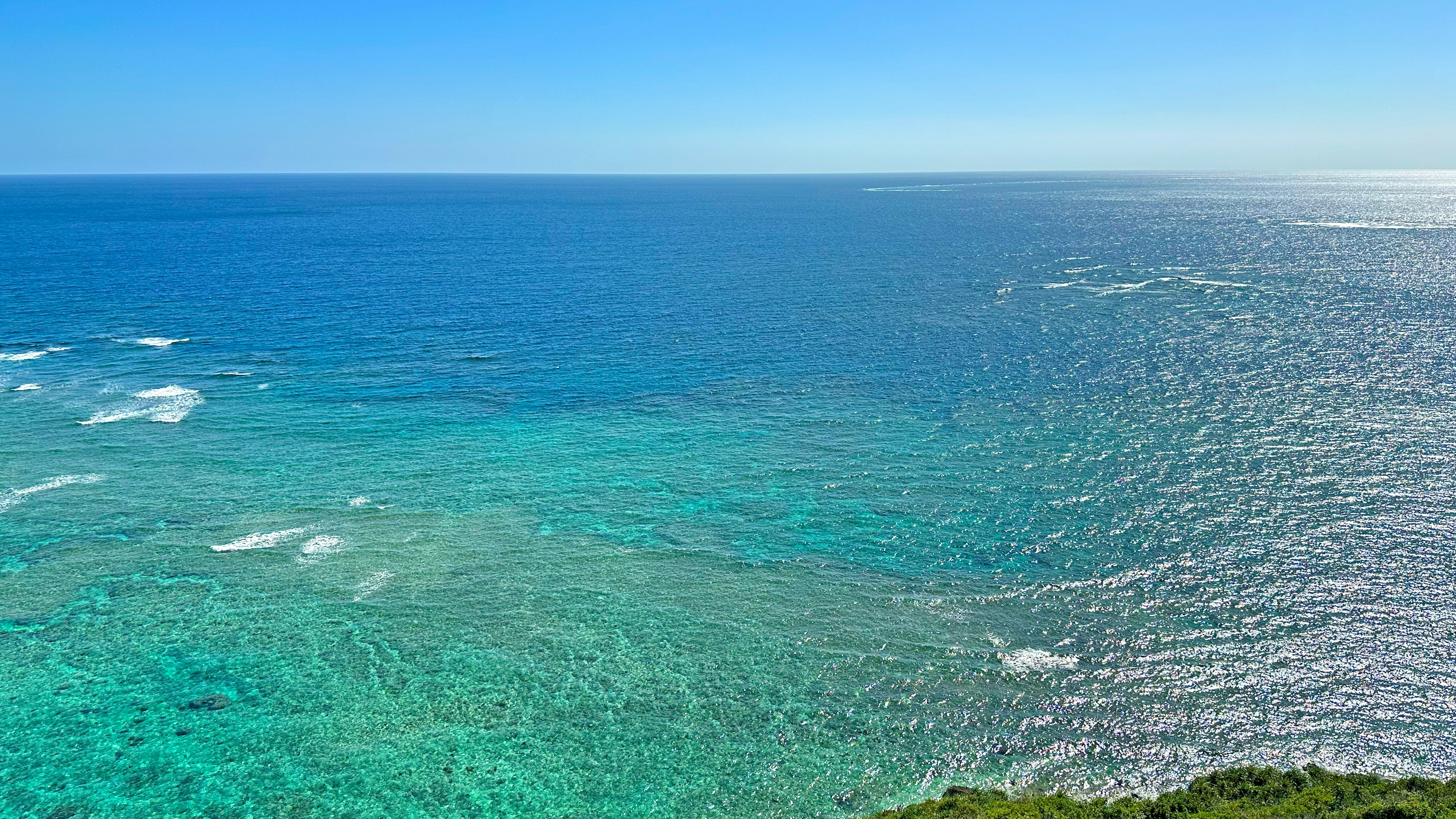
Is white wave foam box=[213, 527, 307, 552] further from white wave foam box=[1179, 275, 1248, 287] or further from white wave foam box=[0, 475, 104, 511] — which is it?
white wave foam box=[1179, 275, 1248, 287]

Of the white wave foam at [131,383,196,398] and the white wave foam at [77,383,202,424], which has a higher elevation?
the white wave foam at [131,383,196,398]

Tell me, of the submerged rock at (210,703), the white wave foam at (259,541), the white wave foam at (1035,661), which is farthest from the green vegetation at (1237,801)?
the white wave foam at (259,541)

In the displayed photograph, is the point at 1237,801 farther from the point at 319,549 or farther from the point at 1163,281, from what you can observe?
the point at 1163,281

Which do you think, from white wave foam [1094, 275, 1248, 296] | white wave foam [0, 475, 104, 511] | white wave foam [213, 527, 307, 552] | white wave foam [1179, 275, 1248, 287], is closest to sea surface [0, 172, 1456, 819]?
white wave foam [213, 527, 307, 552]

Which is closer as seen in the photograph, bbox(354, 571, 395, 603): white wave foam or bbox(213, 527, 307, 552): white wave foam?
bbox(354, 571, 395, 603): white wave foam

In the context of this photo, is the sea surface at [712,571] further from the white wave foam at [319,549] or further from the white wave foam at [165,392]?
the white wave foam at [165,392]

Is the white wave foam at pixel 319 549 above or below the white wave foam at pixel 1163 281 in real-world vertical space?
below
